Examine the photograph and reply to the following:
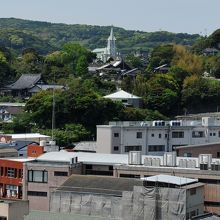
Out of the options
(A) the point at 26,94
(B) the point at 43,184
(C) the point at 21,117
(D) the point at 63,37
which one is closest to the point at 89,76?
(A) the point at 26,94

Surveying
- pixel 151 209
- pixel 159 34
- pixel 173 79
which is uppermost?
pixel 159 34

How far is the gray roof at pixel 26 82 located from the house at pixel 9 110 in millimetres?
6770

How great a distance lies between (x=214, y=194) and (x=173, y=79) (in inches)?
1530

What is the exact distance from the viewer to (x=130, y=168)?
27844mm

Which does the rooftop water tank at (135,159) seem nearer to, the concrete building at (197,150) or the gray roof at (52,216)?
the gray roof at (52,216)

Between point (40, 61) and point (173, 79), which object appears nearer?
point (173, 79)

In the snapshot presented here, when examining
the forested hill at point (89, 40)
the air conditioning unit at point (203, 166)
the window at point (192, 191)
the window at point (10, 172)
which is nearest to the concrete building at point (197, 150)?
the window at point (10, 172)

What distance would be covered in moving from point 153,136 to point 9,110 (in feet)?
71.3

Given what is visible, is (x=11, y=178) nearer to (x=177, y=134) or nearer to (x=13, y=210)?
(x=13, y=210)

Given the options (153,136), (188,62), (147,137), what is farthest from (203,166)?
(188,62)

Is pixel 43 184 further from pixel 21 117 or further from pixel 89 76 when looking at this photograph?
pixel 89 76

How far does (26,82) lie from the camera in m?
69.6

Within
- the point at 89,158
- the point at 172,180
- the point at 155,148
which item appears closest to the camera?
the point at 172,180

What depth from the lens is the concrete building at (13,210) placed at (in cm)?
2311
